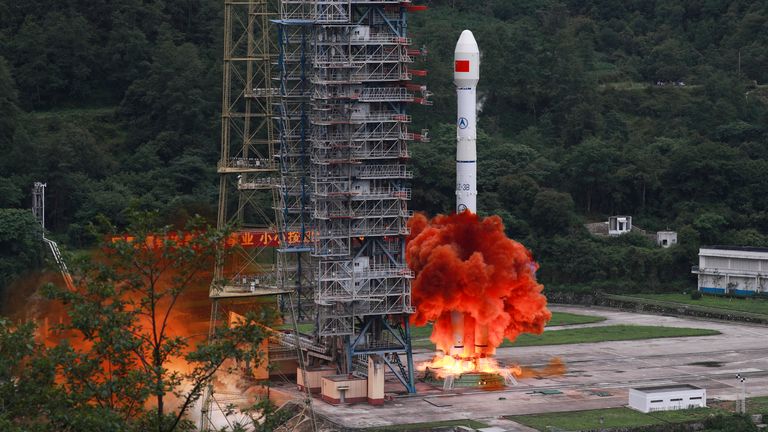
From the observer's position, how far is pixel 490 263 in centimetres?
7481

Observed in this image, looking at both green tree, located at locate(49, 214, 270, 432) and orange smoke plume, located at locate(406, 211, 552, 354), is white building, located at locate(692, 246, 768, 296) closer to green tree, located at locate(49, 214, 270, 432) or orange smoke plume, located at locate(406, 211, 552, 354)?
orange smoke plume, located at locate(406, 211, 552, 354)

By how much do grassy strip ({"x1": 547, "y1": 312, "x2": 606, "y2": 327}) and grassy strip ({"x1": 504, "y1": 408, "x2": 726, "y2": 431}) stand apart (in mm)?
25579

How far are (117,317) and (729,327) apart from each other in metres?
65.7

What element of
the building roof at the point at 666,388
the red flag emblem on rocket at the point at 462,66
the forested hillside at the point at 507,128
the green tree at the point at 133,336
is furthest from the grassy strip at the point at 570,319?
the green tree at the point at 133,336

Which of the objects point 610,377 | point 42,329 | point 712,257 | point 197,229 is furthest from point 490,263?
point 197,229

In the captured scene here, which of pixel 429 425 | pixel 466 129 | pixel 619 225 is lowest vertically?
pixel 429 425

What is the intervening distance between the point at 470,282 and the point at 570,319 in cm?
2367

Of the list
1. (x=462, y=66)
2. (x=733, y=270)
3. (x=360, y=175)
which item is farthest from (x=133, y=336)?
(x=733, y=270)

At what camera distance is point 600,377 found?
250 ft

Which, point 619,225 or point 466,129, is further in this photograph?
point 619,225

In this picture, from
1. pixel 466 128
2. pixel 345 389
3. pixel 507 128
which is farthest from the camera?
pixel 507 128

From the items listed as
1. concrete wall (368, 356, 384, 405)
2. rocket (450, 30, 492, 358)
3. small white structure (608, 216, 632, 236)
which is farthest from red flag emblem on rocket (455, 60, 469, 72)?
small white structure (608, 216, 632, 236)

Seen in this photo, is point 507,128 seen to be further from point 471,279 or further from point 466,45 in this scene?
point 471,279

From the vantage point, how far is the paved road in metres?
67.7
